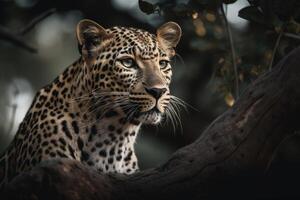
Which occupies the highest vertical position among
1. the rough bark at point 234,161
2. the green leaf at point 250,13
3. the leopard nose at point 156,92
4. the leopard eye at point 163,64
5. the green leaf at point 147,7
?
the green leaf at point 250,13

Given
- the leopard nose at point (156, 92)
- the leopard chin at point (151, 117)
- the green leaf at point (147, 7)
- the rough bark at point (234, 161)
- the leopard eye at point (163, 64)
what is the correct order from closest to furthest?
1. the rough bark at point (234, 161)
2. the green leaf at point (147, 7)
3. the leopard nose at point (156, 92)
4. the leopard chin at point (151, 117)
5. the leopard eye at point (163, 64)

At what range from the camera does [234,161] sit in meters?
6.75

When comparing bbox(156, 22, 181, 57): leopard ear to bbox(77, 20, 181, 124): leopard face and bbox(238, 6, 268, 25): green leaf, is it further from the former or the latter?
bbox(238, 6, 268, 25): green leaf

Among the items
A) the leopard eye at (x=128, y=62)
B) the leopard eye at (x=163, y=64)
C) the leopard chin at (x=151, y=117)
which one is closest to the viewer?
the leopard chin at (x=151, y=117)

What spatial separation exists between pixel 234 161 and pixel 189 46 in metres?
8.03

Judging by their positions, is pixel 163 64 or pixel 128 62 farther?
pixel 163 64

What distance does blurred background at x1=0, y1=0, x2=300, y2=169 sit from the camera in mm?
8250

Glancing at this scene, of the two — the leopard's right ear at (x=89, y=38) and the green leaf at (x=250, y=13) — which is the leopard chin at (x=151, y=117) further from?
the green leaf at (x=250, y=13)

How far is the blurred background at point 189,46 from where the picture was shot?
8.25m

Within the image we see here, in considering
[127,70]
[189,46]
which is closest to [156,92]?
[127,70]

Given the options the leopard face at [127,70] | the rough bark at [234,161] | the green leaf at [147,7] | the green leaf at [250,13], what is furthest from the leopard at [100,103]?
the rough bark at [234,161]

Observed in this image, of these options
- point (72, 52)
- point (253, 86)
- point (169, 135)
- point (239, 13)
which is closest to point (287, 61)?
point (253, 86)

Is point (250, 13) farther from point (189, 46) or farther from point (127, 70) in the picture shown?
point (189, 46)

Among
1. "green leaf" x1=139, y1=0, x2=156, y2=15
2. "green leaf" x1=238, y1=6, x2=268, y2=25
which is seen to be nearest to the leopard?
"green leaf" x1=139, y1=0, x2=156, y2=15
